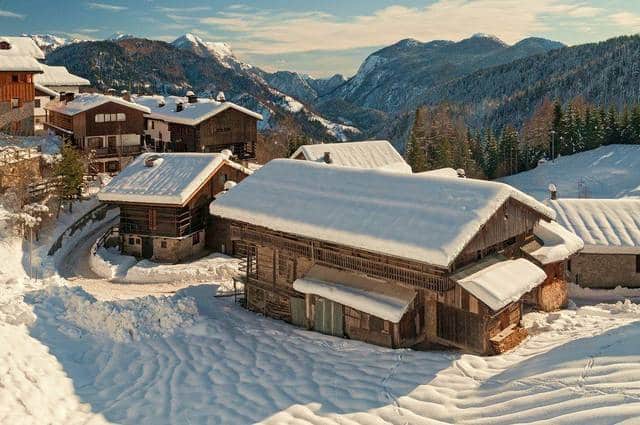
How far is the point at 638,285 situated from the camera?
2461cm

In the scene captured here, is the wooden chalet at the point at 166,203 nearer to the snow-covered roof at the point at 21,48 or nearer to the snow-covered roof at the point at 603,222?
the snow-covered roof at the point at 603,222

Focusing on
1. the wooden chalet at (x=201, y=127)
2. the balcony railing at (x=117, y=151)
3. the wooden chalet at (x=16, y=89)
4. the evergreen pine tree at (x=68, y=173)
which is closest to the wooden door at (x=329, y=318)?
the evergreen pine tree at (x=68, y=173)

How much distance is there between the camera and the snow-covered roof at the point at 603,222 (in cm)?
2409

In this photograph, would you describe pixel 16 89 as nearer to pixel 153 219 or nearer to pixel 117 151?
pixel 117 151

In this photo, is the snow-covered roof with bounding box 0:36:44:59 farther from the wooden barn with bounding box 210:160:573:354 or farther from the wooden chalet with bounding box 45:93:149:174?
the wooden barn with bounding box 210:160:573:354

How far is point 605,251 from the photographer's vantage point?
24125 millimetres

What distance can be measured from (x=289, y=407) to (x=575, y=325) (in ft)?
31.1

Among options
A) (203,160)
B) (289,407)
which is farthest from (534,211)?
(203,160)

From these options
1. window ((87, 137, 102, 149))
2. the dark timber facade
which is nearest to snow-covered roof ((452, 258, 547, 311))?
the dark timber facade

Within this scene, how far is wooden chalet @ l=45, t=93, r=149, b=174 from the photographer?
43719 mm

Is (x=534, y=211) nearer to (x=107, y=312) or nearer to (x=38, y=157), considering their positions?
(x=107, y=312)

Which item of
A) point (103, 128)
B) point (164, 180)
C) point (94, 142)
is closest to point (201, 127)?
point (103, 128)

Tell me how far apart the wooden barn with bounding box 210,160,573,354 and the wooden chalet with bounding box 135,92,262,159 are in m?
26.9

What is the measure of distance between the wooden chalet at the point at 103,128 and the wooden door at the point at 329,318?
29774 mm
